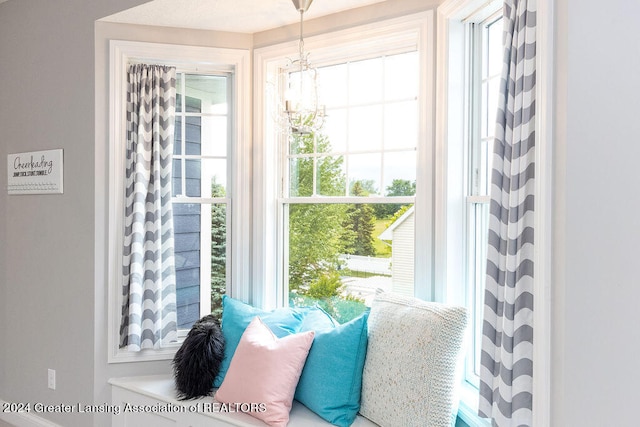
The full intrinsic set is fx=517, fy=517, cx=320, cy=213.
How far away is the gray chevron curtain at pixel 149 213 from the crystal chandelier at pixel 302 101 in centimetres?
77

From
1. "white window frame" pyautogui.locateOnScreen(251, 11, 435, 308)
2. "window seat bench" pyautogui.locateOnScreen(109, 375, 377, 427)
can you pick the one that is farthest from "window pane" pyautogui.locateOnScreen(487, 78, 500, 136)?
"window seat bench" pyautogui.locateOnScreen(109, 375, 377, 427)

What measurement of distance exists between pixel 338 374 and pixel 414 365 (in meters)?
0.37

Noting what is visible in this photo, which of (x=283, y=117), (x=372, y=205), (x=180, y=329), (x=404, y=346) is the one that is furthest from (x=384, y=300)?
(x=180, y=329)

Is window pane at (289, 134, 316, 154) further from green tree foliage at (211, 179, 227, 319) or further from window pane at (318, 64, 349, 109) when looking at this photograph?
green tree foliage at (211, 179, 227, 319)

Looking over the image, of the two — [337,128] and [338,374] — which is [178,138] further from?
[338,374]

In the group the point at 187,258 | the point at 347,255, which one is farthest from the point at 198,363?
the point at 347,255

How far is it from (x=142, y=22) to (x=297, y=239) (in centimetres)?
146

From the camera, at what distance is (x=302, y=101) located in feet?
8.29

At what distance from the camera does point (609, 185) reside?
1.42m

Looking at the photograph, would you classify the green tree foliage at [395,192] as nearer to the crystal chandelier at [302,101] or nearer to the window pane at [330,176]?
the window pane at [330,176]

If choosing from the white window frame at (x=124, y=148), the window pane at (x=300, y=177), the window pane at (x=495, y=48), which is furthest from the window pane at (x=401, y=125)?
the white window frame at (x=124, y=148)

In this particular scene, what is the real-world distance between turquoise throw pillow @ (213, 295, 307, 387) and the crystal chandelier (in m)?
0.93

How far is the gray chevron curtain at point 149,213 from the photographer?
2.83 m

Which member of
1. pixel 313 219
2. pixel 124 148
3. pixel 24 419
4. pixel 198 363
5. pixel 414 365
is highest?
pixel 124 148
